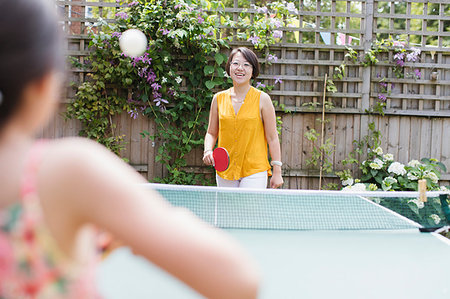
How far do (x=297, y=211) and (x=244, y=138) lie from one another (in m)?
0.83

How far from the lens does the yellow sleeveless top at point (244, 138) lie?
436 cm

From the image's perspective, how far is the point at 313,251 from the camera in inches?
138

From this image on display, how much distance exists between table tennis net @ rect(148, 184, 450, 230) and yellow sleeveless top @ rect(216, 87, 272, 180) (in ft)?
1.10

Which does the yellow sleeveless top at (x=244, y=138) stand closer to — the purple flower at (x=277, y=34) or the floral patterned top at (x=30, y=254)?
the purple flower at (x=277, y=34)

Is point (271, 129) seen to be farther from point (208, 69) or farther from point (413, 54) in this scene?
point (413, 54)

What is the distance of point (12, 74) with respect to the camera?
65cm

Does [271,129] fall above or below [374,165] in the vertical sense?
above

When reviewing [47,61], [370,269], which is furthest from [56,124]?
[47,61]

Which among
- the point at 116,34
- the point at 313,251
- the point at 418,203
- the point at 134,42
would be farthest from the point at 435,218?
the point at 116,34

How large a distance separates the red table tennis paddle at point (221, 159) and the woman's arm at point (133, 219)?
361 centimetres

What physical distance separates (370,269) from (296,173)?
13.8ft

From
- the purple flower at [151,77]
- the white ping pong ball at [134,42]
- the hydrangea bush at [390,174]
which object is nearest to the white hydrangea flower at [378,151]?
the hydrangea bush at [390,174]

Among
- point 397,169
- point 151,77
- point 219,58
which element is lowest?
point 397,169

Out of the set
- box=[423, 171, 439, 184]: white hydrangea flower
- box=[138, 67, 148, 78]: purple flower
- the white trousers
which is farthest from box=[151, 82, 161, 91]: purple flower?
box=[423, 171, 439, 184]: white hydrangea flower
